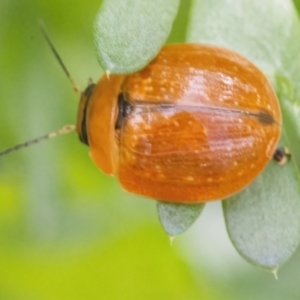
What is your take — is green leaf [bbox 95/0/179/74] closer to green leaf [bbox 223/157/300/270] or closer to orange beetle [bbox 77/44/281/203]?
orange beetle [bbox 77/44/281/203]

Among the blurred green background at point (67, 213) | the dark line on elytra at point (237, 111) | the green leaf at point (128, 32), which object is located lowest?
the blurred green background at point (67, 213)

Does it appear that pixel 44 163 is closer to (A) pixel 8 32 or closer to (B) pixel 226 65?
(A) pixel 8 32

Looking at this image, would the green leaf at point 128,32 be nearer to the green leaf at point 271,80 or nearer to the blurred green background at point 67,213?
the green leaf at point 271,80

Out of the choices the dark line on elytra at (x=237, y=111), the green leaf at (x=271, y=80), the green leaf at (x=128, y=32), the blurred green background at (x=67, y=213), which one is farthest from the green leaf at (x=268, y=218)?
the blurred green background at (x=67, y=213)

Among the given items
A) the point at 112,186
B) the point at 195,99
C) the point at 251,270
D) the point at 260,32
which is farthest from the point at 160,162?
the point at 251,270

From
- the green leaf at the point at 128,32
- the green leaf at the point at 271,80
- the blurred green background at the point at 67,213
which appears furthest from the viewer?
the blurred green background at the point at 67,213

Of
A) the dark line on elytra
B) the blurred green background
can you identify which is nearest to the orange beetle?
the dark line on elytra
